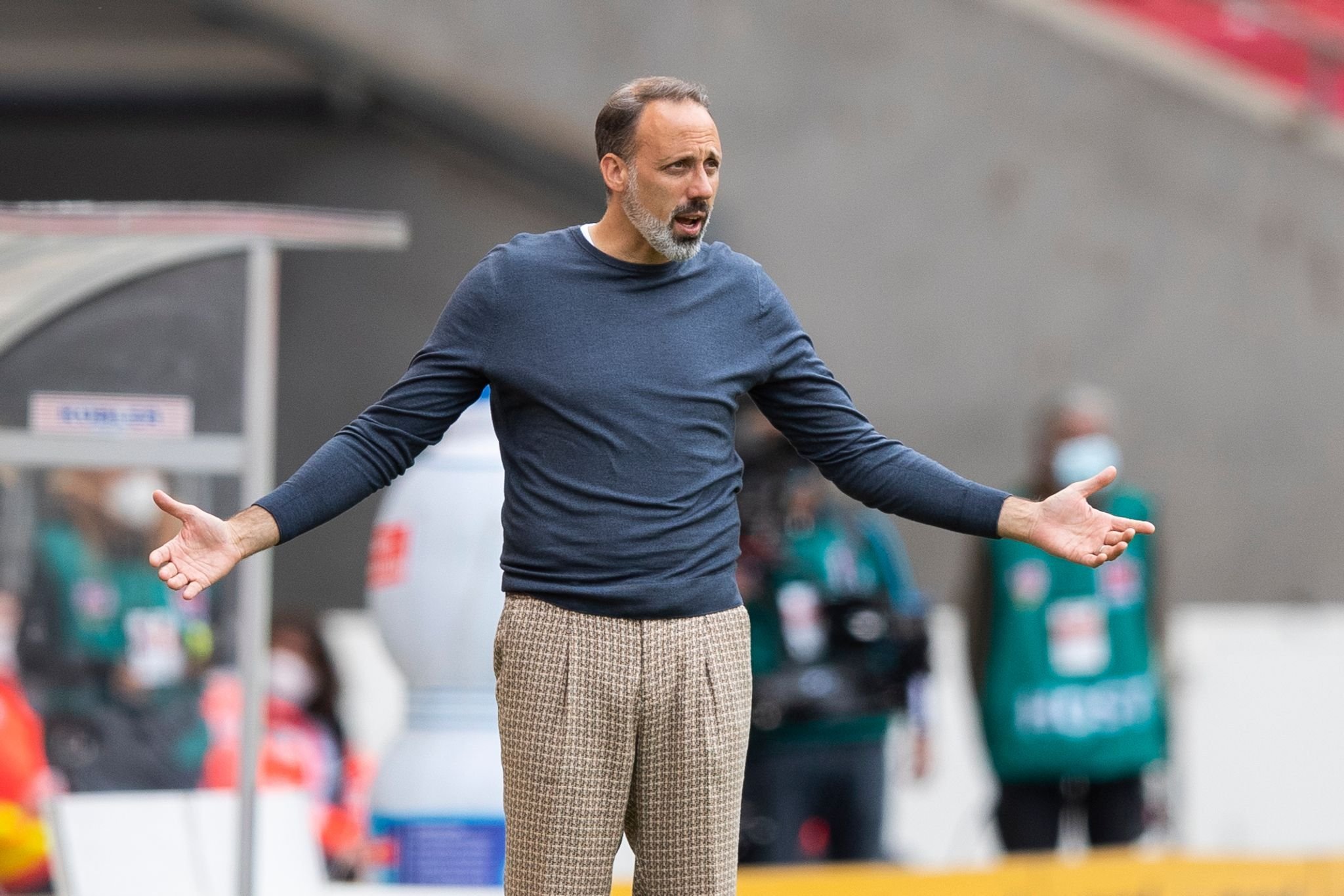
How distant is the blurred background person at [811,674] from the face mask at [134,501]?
1849 mm

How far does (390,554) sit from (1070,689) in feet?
8.20

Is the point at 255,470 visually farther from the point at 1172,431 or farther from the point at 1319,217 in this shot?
the point at 1319,217

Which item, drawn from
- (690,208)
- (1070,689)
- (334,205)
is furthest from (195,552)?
(334,205)

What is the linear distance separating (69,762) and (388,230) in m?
2.29

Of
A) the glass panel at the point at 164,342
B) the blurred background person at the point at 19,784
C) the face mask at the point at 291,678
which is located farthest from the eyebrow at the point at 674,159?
the face mask at the point at 291,678

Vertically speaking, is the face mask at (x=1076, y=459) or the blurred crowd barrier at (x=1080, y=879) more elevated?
the face mask at (x=1076, y=459)

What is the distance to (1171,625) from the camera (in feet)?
27.4

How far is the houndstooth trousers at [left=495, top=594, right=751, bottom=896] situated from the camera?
8.54ft

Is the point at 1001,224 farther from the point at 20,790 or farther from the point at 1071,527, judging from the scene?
the point at 1071,527

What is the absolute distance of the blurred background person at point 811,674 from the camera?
5.74 metres

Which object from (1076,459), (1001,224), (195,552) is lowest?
(195,552)

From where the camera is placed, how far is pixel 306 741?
6973 mm

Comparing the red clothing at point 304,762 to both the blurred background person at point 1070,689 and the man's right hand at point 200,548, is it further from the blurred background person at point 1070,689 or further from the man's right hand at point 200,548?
the man's right hand at point 200,548

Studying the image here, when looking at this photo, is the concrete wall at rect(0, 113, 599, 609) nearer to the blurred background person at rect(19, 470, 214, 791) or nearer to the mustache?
the blurred background person at rect(19, 470, 214, 791)
